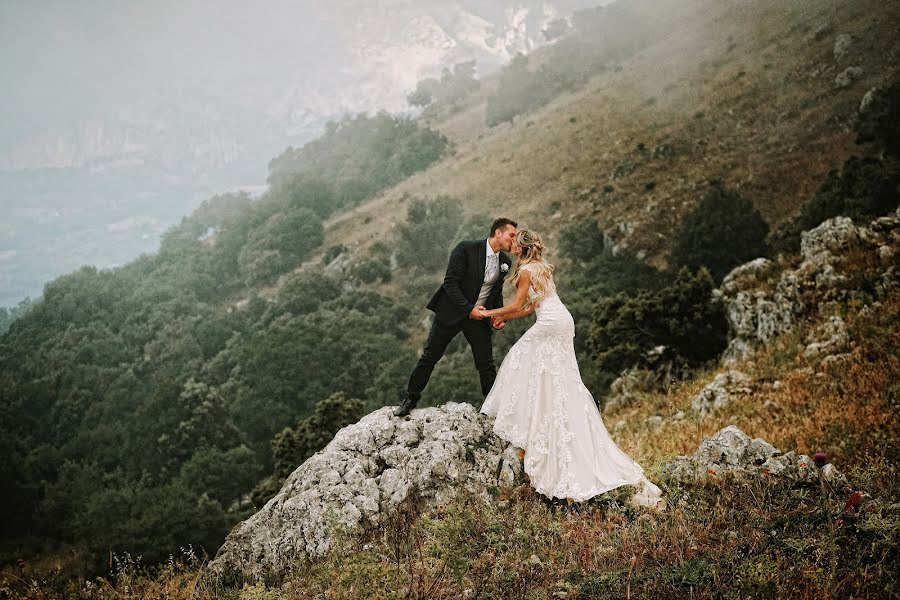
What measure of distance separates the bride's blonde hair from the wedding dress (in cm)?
9

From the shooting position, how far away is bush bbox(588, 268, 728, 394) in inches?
695

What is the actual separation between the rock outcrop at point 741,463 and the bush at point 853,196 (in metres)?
18.6

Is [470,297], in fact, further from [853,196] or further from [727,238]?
[727,238]

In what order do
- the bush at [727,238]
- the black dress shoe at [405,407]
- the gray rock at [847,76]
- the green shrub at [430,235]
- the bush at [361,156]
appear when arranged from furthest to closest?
1. the bush at [361,156]
2. the green shrub at [430,235]
3. the gray rock at [847,76]
4. the bush at [727,238]
5. the black dress shoe at [405,407]

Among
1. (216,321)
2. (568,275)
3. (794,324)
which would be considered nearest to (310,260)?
(216,321)

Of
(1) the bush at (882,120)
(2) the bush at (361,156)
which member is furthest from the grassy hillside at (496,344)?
(1) the bush at (882,120)

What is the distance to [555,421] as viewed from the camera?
664 centimetres

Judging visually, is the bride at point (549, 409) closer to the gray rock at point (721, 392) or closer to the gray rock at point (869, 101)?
the gray rock at point (721, 392)

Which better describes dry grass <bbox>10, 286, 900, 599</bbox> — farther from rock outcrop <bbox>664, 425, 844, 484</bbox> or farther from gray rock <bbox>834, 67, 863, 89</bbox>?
gray rock <bbox>834, 67, 863, 89</bbox>

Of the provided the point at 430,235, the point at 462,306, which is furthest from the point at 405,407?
the point at 430,235

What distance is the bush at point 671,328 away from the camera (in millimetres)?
17641

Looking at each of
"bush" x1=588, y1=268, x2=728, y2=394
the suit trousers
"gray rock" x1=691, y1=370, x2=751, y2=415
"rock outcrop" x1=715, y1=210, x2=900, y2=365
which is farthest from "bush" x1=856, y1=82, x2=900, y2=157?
the suit trousers

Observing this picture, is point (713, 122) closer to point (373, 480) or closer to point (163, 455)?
point (373, 480)

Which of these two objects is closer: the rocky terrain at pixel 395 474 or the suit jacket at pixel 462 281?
the rocky terrain at pixel 395 474
